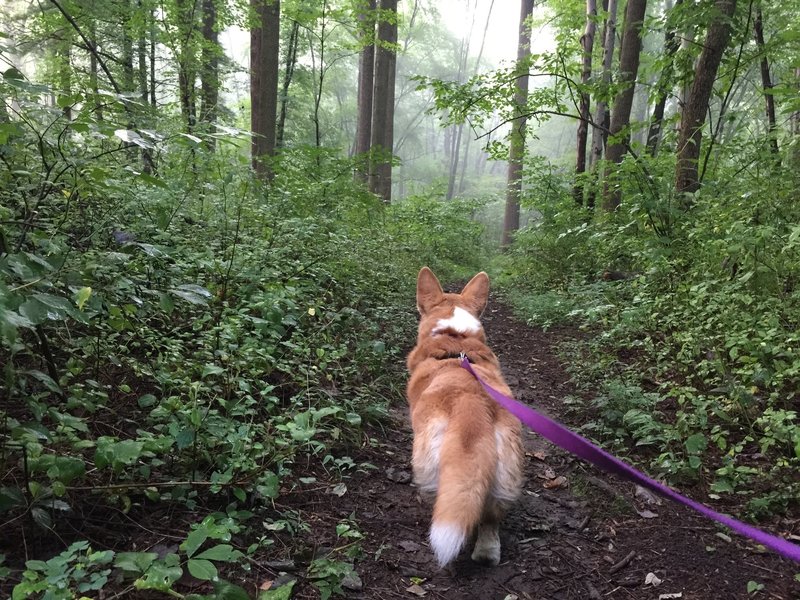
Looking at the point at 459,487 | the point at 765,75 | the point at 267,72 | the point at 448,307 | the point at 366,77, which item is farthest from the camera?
the point at 366,77

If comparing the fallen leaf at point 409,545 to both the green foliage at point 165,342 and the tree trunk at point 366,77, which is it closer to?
the green foliage at point 165,342

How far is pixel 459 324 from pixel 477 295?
2.07ft

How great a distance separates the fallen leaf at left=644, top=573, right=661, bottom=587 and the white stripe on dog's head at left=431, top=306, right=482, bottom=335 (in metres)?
1.87

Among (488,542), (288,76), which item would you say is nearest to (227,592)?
(488,542)

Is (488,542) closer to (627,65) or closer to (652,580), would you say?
(652,580)

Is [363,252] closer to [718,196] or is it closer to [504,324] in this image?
[504,324]

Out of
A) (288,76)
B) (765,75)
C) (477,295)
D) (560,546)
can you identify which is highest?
(288,76)

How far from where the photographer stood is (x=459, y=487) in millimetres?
2109

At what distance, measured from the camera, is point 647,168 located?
22.8ft

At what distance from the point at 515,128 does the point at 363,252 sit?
4.92 meters

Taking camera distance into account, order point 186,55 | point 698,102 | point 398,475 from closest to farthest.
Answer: point 398,475
point 698,102
point 186,55

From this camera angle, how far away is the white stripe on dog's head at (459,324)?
11.9 ft

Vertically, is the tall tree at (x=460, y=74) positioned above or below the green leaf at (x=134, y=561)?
above

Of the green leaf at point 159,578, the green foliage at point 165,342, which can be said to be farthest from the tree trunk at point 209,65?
the green leaf at point 159,578
